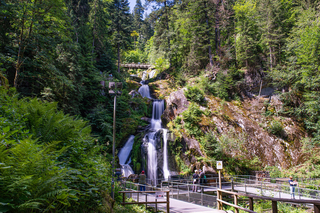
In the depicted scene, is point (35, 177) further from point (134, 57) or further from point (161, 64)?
point (134, 57)

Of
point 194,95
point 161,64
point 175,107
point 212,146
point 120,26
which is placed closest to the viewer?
point 212,146

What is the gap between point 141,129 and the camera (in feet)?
72.6

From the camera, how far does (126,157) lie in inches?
738

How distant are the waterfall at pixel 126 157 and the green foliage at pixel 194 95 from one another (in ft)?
28.9

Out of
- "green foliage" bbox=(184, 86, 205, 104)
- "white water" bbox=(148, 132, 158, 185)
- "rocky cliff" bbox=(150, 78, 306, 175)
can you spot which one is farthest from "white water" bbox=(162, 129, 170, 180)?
"green foliage" bbox=(184, 86, 205, 104)

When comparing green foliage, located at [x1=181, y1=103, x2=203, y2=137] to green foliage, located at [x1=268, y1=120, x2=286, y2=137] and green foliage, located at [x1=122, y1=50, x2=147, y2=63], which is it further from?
green foliage, located at [x1=122, y1=50, x2=147, y2=63]

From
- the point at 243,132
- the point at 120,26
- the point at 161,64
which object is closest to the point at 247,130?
the point at 243,132

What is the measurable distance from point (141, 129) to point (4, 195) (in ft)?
66.9


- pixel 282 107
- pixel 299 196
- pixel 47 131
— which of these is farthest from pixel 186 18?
pixel 47 131

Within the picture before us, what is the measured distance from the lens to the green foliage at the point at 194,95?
2191 centimetres

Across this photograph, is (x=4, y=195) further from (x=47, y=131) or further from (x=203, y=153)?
(x=203, y=153)

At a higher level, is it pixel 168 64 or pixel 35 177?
pixel 168 64

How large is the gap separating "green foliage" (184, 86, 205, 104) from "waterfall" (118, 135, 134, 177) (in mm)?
8814

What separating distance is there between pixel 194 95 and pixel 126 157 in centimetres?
1121
